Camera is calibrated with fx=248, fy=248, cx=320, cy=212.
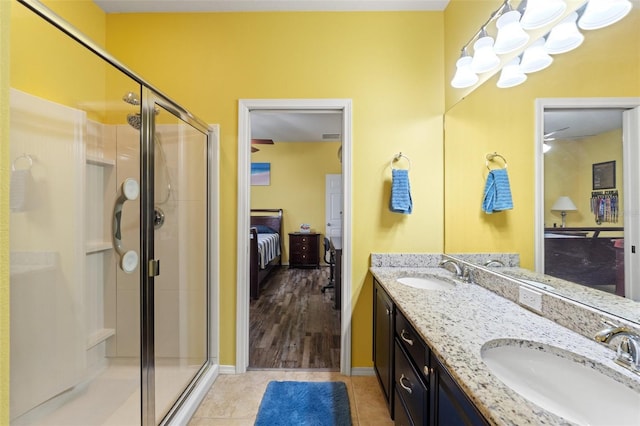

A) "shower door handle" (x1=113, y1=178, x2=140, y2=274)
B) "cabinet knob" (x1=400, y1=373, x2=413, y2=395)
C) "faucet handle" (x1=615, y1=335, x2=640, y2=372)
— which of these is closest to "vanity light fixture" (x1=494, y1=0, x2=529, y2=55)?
"faucet handle" (x1=615, y1=335, x2=640, y2=372)

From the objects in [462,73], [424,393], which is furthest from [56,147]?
[462,73]

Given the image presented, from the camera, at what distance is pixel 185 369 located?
1.70 meters

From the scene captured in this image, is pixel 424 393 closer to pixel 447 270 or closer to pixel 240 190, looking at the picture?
pixel 447 270

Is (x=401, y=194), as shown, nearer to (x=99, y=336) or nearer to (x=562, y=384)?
(x=562, y=384)

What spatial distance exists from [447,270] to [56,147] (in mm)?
2595

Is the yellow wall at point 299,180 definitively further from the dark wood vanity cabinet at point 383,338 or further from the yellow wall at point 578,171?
the yellow wall at point 578,171

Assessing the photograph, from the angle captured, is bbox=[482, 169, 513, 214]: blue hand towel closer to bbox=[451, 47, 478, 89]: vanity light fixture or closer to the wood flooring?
bbox=[451, 47, 478, 89]: vanity light fixture

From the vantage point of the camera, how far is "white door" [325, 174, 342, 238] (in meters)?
5.42

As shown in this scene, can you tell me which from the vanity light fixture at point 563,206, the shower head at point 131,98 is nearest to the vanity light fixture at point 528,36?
the vanity light fixture at point 563,206

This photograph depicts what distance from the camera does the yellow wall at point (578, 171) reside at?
0.80 m

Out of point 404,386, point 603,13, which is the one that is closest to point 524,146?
point 603,13

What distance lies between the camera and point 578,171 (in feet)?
3.05

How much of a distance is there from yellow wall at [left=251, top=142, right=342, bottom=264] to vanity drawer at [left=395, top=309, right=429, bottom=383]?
427cm

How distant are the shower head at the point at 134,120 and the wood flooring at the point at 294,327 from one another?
1.91 metres
